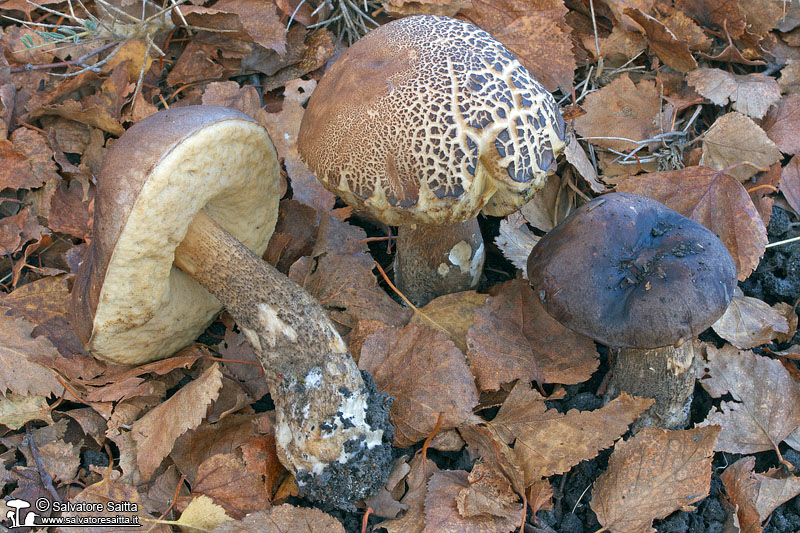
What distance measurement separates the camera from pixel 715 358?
7.34 ft

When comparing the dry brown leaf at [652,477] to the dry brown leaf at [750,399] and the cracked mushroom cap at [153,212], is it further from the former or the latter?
the cracked mushroom cap at [153,212]

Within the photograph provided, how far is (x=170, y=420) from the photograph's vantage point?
207 cm

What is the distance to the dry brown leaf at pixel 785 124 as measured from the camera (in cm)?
262

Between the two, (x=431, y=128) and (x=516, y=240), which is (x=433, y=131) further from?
(x=516, y=240)

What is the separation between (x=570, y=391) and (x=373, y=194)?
112cm

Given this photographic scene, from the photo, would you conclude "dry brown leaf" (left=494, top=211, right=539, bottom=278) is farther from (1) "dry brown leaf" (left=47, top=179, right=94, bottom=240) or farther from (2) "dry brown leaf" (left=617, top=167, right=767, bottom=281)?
(1) "dry brown leaf" (left=47, top=179, right=94, bottom=240)

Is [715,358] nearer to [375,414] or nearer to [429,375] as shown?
[429,375]

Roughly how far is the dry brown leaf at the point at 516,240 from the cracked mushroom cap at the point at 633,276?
0.50 m

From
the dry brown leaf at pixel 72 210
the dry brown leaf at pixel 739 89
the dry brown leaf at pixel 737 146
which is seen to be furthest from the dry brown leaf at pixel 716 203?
the dry brown leaf at pixel 72 210

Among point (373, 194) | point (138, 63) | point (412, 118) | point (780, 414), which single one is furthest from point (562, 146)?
point (138, 63)

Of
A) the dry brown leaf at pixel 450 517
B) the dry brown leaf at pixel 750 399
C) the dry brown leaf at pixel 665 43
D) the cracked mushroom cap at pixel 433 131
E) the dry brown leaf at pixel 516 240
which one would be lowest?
the dry brown leaf at pixel 750 399

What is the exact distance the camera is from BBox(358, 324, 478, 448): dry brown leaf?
2023 mm

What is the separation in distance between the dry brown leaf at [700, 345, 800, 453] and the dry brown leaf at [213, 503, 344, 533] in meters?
1.36

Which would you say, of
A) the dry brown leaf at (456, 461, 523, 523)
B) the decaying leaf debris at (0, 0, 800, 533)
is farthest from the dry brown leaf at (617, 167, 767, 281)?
the dry brown leaf at (456, 461, 523, 523)
